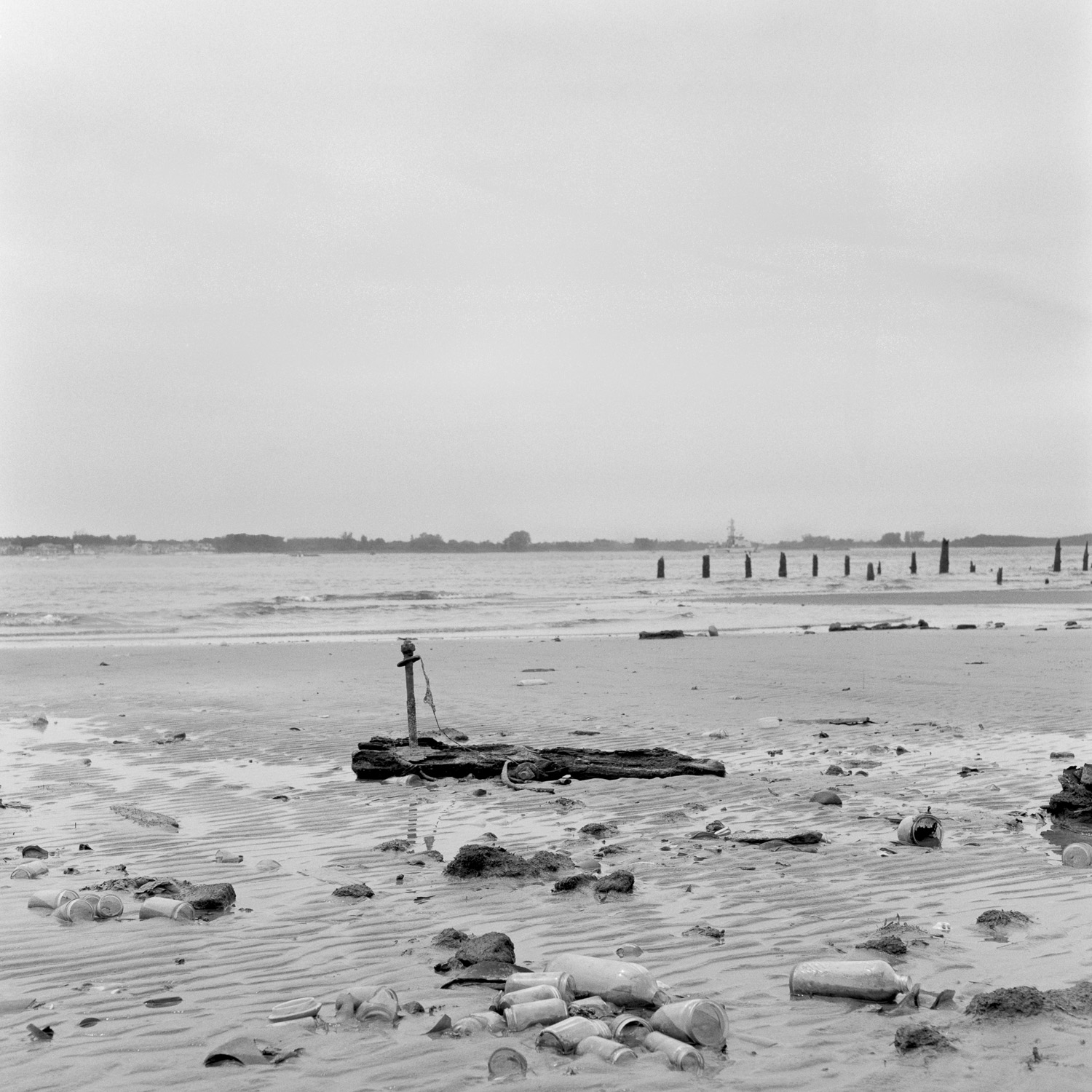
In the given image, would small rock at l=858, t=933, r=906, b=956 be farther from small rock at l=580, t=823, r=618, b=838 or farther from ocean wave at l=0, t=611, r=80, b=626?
ocean wave at l=0, t=611, r=80, b=626

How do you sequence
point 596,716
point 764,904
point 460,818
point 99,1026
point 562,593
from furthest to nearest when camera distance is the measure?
point 562,593
point 596,716
point 460,818
point 764,904
point 99,1026

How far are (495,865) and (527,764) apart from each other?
269cm

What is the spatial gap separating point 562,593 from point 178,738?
120 ft

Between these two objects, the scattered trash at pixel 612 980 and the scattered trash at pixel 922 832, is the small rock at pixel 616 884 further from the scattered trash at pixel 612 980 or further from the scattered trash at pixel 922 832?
the scattered trash at pixel 922 832

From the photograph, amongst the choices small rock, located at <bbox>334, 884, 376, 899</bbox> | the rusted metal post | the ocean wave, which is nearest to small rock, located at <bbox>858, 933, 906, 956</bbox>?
small rock, located at <bbox>334, 884, 376, 899</bbox>

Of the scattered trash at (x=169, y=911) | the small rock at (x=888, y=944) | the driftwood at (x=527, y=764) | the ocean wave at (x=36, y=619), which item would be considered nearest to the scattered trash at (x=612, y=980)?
the small rock at (x=888, y=944)

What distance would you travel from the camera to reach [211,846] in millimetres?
5918

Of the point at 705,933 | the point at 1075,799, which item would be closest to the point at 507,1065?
the point at 705,933

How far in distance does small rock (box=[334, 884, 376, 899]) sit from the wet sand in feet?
0.21

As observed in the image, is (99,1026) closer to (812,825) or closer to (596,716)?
(812,825)

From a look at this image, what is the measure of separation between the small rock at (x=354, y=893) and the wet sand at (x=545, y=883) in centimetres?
6

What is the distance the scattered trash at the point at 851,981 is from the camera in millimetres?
3574

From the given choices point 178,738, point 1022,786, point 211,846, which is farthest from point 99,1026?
point 178,738

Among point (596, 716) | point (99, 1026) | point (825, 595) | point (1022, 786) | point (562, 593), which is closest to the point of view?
point (99, 1026)
